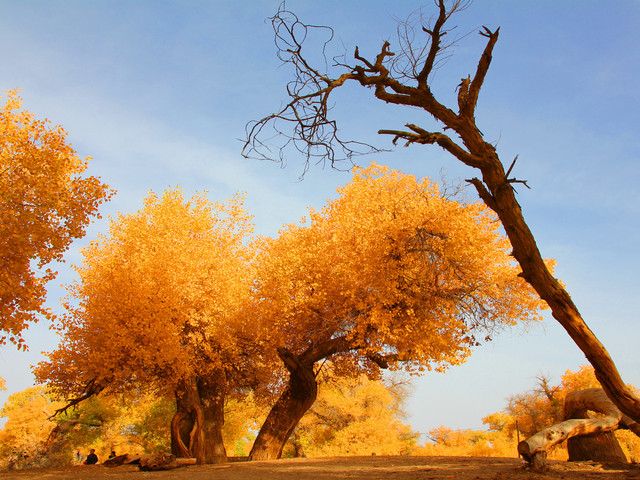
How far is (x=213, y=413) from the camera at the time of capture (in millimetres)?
19906

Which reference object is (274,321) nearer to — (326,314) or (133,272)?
(326,314)

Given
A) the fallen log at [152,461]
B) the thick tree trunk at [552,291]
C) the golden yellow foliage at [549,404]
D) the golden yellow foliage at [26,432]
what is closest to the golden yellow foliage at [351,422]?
the golden yellow foliage at [549,404]

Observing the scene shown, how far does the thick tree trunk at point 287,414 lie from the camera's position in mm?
17375

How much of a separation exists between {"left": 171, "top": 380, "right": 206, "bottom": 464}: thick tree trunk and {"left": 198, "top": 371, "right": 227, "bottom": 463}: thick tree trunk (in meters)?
1.13

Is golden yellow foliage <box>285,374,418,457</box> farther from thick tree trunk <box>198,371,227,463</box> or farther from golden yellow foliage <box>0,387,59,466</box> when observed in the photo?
golden yellow foliage <box>0,387,59,466</box>

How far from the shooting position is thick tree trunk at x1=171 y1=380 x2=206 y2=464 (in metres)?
16.8

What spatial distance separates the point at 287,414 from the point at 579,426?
1111cm

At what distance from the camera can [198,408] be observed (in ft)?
58.0

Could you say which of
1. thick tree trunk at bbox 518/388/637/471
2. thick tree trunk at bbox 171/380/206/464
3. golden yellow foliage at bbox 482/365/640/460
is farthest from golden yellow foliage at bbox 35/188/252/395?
golden yellow foliage at bbox 482/365/640/460

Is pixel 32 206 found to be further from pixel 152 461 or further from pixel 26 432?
pixel 26 432

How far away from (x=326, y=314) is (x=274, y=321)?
210 centimetres

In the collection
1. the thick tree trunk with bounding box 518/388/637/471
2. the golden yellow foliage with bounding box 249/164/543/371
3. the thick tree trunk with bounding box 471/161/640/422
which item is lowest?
the thick tree trunk with bounding box 518/388/637/471

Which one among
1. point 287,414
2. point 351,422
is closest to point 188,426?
point 287,414

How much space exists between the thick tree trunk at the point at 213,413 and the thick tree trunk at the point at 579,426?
14.3 m
